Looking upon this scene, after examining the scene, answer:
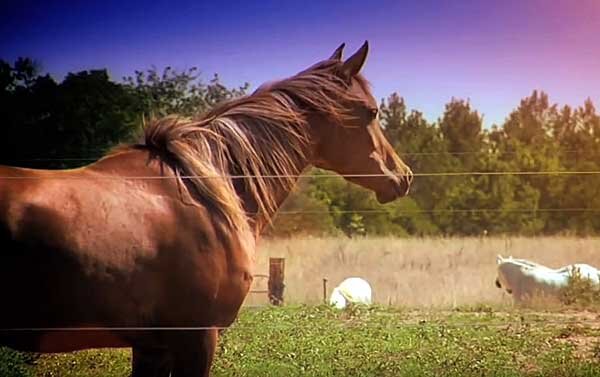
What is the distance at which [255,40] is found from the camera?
248 cm

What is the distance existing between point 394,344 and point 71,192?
1.14 m

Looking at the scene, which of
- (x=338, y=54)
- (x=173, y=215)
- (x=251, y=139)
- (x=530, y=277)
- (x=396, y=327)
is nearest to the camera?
(x=173, y=215)

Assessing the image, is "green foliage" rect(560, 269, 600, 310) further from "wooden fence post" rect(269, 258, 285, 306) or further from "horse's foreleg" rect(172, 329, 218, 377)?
"horse's foreleg" rect(172, 329, 218, 377)

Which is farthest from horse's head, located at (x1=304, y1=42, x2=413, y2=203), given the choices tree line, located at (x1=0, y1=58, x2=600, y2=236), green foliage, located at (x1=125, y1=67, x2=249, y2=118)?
green foliage, located at (x1=125, y1=67, x2=249, y2=118)

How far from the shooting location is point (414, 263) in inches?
96.8

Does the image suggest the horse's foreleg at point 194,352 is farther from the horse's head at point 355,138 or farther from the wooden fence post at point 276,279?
the horse's head at point 355,138

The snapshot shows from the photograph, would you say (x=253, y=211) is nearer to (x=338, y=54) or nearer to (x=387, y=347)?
(x=338, y=54)

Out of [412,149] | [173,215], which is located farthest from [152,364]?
[412,149]

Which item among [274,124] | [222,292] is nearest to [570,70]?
[274,124]

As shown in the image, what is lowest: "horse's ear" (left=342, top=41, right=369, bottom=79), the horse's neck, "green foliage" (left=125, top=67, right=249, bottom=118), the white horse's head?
the white horse's head

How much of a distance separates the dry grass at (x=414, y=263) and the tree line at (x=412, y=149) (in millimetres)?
39

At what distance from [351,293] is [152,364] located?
A: 0.66 m

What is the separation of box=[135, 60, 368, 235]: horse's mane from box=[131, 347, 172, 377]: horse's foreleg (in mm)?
425

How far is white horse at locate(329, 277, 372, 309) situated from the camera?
2486 millimetres
